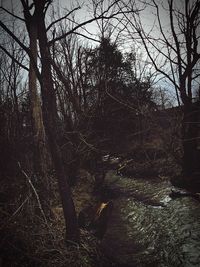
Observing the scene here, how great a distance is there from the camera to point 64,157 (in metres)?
9.52

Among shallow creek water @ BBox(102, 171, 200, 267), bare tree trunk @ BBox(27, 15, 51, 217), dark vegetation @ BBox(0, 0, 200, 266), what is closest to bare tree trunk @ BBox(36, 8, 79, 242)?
dark vegetation @ BBox(0, 0, 200, 266)

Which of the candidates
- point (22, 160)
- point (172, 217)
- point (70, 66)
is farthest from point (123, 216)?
point (70, 66)

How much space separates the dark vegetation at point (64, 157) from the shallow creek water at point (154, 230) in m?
0.45

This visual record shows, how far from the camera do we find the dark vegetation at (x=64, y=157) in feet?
15.8

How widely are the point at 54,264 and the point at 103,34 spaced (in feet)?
40.1

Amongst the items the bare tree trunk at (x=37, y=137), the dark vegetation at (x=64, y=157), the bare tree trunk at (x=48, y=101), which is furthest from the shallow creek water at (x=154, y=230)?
the bare tree trunk at (x=37, y=137)

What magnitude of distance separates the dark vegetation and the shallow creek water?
0.45 m

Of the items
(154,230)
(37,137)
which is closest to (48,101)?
(37,137)

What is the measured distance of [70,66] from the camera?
14109 mm

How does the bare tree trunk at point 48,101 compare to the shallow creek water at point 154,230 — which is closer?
the bare tree trunk at point 48,101

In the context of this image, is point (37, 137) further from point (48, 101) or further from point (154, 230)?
point (154, 230)

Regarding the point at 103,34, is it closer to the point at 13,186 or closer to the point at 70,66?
the point at 70,66

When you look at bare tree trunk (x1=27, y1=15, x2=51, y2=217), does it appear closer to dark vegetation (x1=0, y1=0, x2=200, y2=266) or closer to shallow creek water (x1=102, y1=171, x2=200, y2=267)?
dark vegetation (x1=0, y1=0, x2=200, y2=266)

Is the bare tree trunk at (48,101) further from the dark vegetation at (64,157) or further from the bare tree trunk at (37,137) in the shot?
the bare tree trunk at (37,137)
